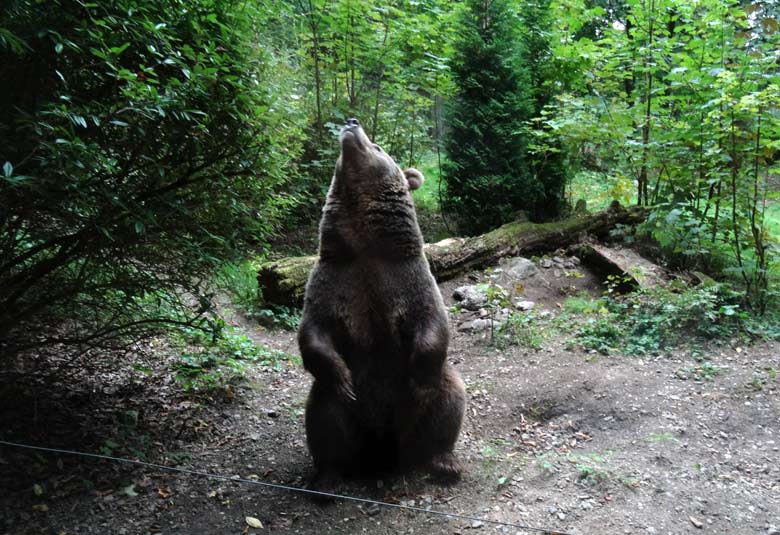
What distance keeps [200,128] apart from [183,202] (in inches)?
21.7

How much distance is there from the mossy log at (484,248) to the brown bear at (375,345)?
3544mm

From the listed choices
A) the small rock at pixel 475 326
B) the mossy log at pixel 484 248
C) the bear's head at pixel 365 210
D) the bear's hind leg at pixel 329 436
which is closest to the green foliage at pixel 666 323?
the small rock at pixel 475 326

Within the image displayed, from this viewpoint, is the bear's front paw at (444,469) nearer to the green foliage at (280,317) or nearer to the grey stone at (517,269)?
the green foliage at (280,317)

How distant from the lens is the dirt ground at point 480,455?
3295mm

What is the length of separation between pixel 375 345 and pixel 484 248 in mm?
5413

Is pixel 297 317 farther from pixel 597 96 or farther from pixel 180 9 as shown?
pixel 597 96

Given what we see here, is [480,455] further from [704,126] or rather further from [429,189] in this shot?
[429,189]

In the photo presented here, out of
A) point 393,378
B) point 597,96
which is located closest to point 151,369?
point 393,378

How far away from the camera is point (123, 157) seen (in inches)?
131

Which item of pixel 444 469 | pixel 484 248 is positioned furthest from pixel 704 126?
pixel 444 469

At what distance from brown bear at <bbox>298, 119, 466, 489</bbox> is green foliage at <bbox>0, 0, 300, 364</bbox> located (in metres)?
0.80

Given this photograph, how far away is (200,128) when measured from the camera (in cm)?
342

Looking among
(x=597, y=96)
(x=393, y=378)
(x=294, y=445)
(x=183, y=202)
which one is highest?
(x=597, y=96)

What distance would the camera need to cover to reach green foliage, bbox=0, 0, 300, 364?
9.15 ft
